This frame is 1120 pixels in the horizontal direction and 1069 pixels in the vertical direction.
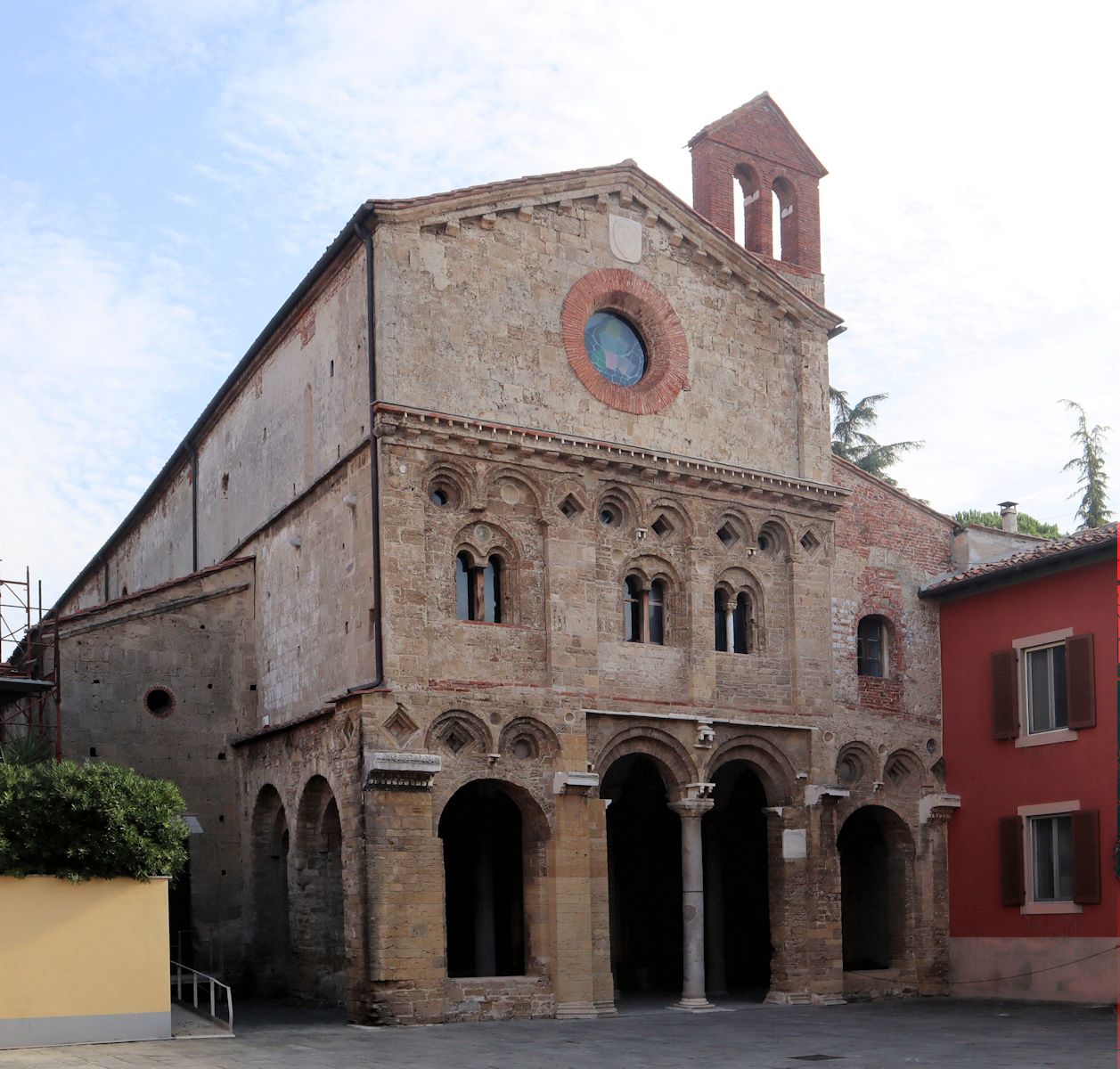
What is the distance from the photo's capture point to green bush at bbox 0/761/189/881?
18.5 m

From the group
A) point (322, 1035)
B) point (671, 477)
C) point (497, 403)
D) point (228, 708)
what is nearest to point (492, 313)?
point (497, 403)

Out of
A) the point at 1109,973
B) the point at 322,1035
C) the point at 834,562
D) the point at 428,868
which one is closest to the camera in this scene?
the point at 322,1035

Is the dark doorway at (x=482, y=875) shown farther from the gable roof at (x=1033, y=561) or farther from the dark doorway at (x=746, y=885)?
the gable roof at (x=1033, y=561)

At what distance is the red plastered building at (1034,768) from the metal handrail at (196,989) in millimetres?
13093

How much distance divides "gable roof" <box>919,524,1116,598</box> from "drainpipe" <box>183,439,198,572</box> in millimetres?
15339

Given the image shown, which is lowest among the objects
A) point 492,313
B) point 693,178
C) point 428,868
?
point 428,868

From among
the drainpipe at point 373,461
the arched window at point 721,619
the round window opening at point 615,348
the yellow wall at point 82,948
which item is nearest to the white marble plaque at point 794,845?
the arched window at point 721,619

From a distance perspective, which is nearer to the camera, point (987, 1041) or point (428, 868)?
point (987, 1041)

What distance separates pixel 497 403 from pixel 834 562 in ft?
24.0

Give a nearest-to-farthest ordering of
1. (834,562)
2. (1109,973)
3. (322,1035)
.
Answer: (322,1035) → (1109,973) → (834,562)

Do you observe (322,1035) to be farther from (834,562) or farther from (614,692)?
(834,562)

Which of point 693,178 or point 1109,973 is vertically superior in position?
point 693,178

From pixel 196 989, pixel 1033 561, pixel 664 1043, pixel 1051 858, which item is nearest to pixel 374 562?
pixel 196 989

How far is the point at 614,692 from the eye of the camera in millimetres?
24328
